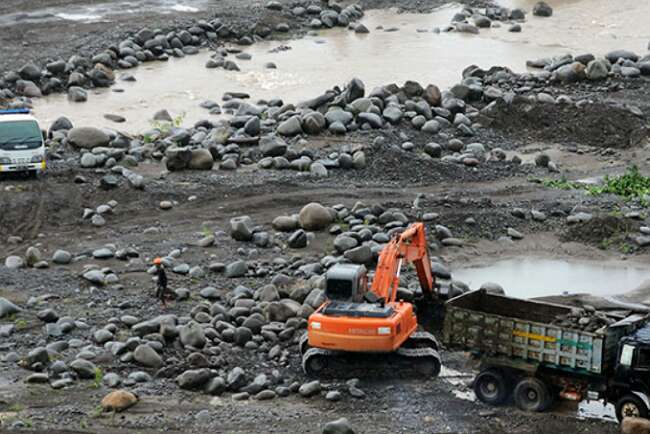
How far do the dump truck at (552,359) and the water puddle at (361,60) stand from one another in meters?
22.5

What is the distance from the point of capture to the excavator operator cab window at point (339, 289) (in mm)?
21375

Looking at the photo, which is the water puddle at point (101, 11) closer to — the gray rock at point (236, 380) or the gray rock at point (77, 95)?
the gray rock at point (77, 95)

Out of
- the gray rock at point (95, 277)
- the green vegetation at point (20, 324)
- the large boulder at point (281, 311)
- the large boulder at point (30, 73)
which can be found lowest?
the large boulder at point (30, 73)

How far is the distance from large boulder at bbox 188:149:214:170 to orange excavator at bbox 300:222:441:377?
474 inches

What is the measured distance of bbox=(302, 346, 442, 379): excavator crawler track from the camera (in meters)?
21.0

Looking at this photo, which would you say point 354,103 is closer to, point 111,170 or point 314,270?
point 111,170

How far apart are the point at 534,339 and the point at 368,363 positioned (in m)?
2.99

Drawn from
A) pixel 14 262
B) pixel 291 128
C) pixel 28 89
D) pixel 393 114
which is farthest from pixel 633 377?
pixel 28 89

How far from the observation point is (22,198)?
101 feet

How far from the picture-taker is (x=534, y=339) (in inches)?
773

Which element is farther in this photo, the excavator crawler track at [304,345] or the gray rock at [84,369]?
the excavator crawler track at [304,345]

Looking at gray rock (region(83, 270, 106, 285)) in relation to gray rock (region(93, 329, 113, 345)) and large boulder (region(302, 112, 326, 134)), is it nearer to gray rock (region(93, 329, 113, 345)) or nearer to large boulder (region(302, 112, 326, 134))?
gray rock (region(93, 329, 113, 345))

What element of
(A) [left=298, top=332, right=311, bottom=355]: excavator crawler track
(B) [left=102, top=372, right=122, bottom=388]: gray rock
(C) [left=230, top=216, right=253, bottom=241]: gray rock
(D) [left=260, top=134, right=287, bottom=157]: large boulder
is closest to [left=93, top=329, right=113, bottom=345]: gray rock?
(B) [left=102, top=372, right=122, bottom=388]: gray rock

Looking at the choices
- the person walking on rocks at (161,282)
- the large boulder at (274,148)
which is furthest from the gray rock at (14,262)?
the large boulder at (274,148)
